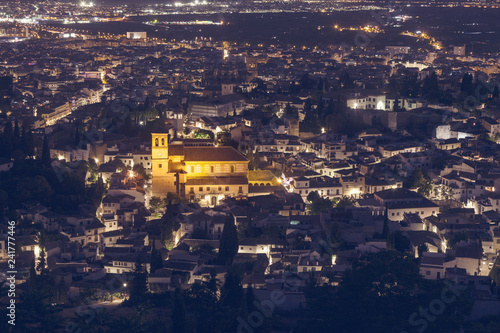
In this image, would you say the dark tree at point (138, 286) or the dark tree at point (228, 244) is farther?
the dark tree at point (228, 244)

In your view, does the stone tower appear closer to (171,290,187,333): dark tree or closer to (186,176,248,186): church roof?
(186,176,248,186): church roof

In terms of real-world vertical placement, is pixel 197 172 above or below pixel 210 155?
below

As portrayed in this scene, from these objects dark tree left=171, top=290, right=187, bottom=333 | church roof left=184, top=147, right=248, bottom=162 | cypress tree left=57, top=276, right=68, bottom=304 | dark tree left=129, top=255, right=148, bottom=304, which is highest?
church roof left=184, top=147, right=248, bottom=162

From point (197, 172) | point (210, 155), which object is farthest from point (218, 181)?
point (210, 155)

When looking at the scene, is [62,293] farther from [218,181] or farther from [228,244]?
[218,181]

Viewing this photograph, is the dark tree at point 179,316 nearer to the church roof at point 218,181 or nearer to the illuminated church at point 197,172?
the illuminated church at point 197,172

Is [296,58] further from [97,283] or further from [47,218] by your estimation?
[97,283]

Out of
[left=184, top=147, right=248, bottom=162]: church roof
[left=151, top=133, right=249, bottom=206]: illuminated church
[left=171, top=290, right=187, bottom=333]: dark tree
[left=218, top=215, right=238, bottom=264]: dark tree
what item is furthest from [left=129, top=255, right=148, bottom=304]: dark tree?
[left=184, top=147, right=248, bottom=162]: church roof

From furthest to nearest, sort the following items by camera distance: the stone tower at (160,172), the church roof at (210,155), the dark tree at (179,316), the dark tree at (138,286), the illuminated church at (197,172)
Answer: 1. the church roof at (210,155)
2. the stone tower at (160,172)
3. the illuminated church at (197,172)
4. the dark tree at (138,286)
5. the dark tree at (179,316)

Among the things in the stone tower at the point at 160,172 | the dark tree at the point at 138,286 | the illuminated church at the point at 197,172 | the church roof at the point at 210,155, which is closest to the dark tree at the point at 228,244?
the dark tree at the point at 138,286
